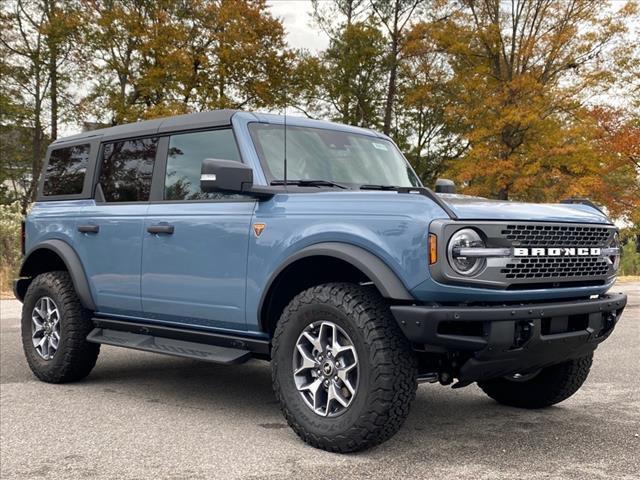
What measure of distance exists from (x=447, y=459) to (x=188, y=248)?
2.20 m

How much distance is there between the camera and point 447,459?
13.7 ft

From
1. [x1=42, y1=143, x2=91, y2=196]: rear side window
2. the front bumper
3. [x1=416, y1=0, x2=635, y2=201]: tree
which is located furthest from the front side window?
[x1=416, y1=0, x2=635, y2=201]: tree

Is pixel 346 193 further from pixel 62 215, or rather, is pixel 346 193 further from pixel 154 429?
pixel 62 215

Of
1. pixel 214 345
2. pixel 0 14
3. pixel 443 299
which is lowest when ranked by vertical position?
pixel 214 345

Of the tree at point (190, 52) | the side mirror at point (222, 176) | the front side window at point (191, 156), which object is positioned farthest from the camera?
the tree at point (190, 52)

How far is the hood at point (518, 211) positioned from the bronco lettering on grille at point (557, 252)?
162mm

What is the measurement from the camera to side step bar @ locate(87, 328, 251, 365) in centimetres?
494

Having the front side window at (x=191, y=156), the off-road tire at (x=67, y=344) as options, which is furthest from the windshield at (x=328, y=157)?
the off-road tire at (x=67, y=344)

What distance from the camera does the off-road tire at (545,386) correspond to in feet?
17.2

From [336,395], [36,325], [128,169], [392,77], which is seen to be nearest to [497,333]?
[336,395]

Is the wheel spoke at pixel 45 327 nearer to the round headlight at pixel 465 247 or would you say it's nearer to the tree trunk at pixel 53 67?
the round headlight at pixel 465 247

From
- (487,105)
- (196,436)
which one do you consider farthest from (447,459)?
(487,105)

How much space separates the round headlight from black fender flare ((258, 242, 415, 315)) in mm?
297

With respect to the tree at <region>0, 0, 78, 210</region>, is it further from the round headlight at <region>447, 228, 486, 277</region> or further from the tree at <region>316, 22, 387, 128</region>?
the round headlight at <region>447, 228, 486, 277</region>
